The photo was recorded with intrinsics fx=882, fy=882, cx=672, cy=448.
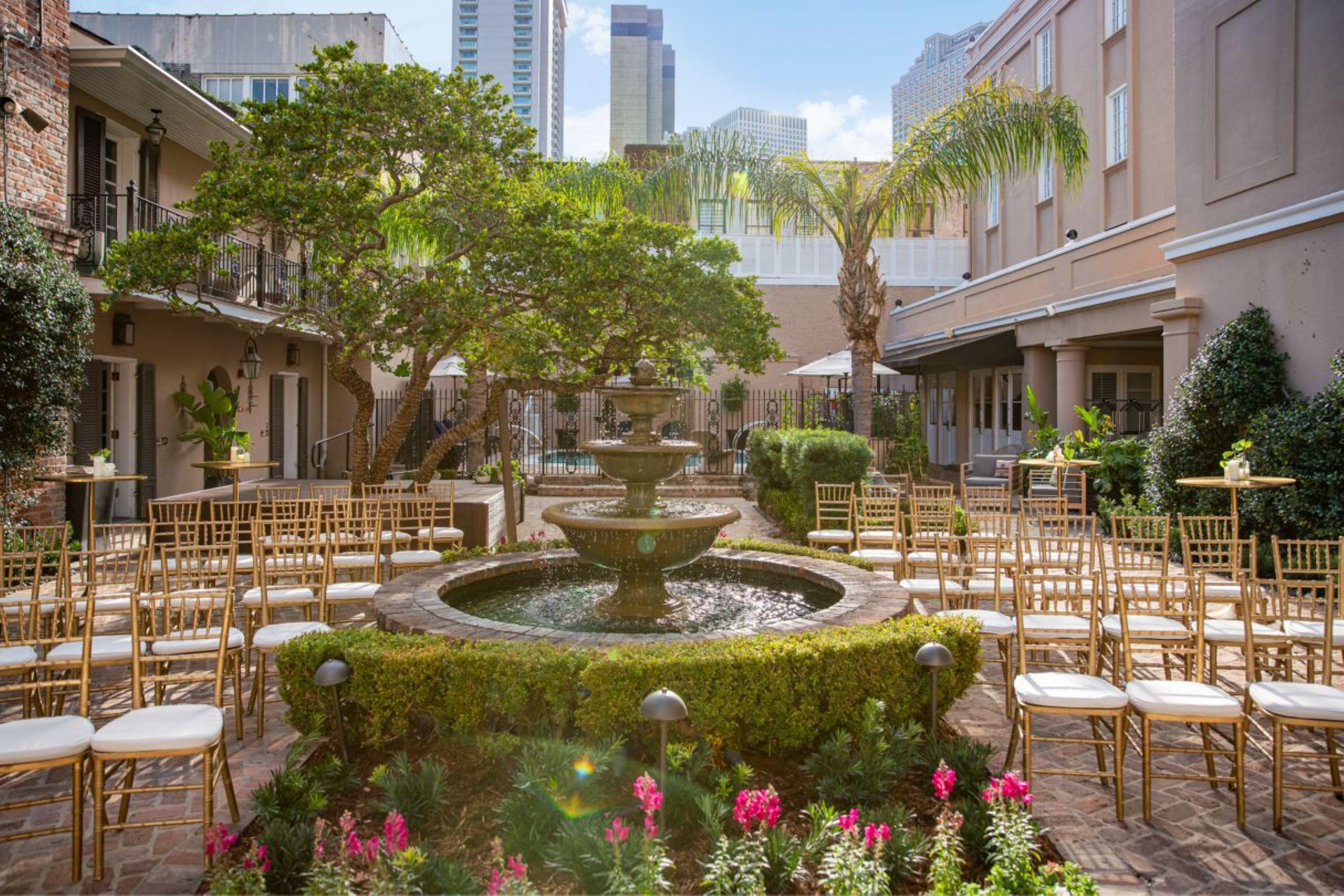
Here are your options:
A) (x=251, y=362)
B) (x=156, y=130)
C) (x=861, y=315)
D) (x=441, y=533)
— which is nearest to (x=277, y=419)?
(x=251, y=362)

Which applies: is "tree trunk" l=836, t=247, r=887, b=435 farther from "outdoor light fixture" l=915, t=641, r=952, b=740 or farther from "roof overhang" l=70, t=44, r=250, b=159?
"outdoor light fixture" l=915, t=641, r=952, b=740

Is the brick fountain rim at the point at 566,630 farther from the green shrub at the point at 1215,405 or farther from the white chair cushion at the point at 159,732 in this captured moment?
the green shrub at the point at 1215,405

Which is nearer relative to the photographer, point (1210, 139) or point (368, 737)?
point (368, 737)

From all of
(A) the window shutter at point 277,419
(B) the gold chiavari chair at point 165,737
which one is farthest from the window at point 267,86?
(B) the gold chiavari chair at point 165,737

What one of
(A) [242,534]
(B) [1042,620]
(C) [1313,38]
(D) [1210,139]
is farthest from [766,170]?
(B) [1042,620]

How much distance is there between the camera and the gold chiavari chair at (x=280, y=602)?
4953mm

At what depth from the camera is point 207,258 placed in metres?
9.12

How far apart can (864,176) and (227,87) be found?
1636cm

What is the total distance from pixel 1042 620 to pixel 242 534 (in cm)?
813

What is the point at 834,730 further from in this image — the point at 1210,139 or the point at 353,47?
the point at 1210,139

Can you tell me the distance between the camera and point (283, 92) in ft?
68.5

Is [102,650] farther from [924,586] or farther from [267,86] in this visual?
[267,86]

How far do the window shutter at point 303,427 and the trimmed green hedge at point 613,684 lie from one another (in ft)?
51.2

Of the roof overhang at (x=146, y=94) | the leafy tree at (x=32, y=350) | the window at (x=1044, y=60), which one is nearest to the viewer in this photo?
the leafy tree at (x=32, y=350)
